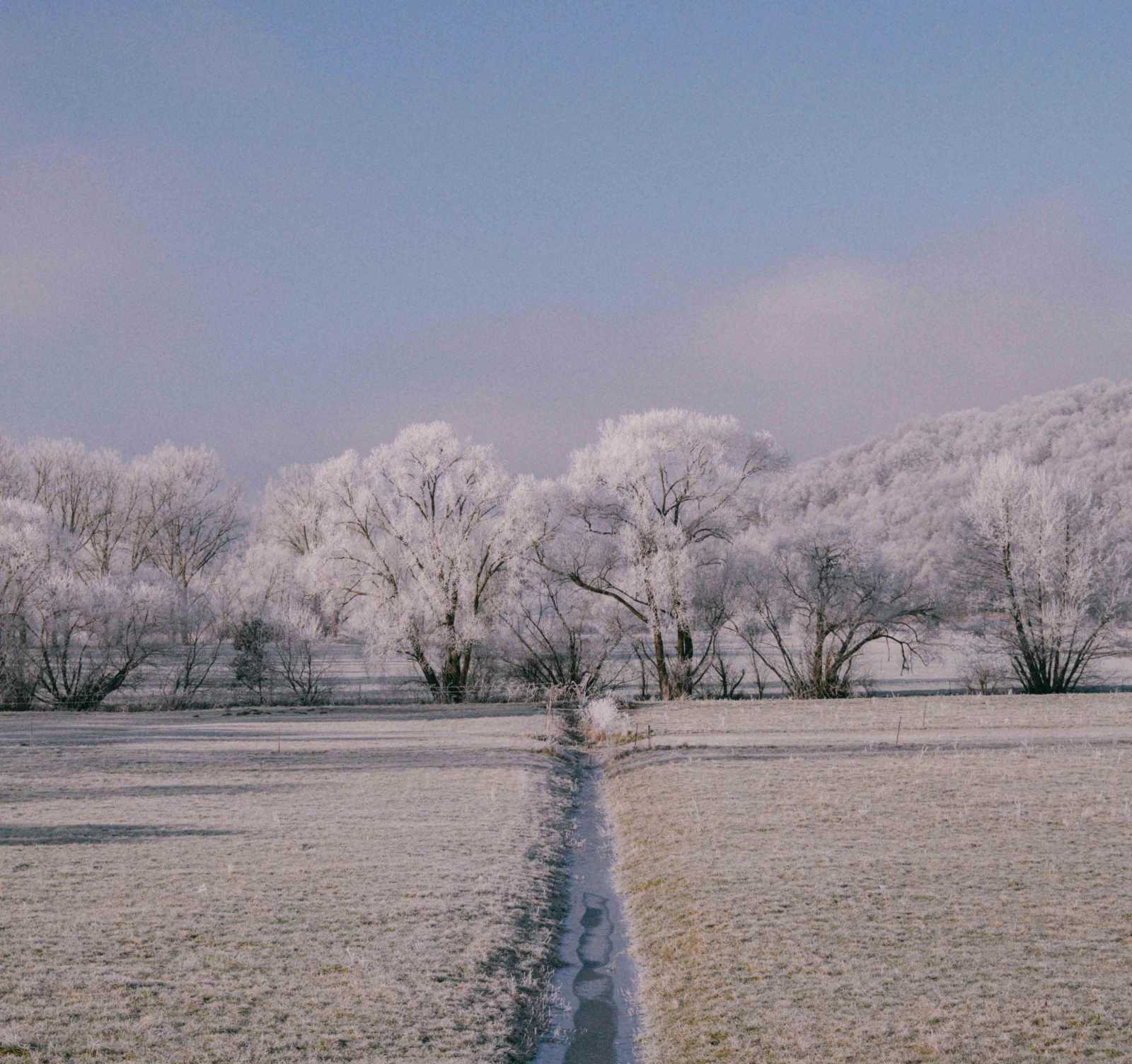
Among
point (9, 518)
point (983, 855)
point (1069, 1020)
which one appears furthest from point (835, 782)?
point (9, 518)

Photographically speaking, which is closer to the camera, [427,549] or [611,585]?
[611,585]

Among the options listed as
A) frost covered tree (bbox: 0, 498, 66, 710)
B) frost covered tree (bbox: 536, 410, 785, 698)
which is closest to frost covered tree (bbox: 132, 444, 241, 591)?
frost covered tree (bbox: 0, 498, 66, 710)

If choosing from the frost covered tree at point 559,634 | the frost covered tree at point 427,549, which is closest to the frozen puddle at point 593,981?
the frost covered tree at point 427,549

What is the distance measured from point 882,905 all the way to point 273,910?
308 inches

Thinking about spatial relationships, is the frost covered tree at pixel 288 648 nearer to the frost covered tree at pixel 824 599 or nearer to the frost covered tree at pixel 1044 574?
the frost covered tree at pixel 824 599

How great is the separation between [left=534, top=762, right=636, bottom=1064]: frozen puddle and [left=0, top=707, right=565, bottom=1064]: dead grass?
37 cm

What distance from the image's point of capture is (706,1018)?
9.89 metres

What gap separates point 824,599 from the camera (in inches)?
1983

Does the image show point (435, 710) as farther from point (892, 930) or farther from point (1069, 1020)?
point (1069, 1020)

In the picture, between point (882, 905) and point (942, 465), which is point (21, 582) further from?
point (942, 465)

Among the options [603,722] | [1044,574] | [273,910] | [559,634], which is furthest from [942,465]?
[273,910]

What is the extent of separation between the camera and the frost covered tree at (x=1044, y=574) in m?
48.1

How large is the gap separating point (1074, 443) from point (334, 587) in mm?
99614

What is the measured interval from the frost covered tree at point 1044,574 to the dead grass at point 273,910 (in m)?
32.4
